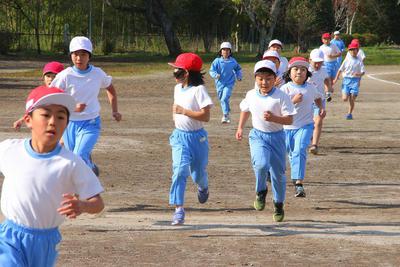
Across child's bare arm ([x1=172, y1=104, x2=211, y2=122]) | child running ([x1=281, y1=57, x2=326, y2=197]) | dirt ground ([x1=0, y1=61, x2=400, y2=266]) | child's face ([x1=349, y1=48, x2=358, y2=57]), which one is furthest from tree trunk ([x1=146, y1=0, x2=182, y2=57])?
child's bare arm ([x1=172, y1=104, x2=211, y2=122])

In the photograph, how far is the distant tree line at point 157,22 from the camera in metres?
62.4

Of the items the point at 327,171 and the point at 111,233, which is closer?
the point at 111,233

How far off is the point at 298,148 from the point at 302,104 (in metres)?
0.77

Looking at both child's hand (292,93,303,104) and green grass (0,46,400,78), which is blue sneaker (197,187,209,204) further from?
green grass (0,46,400,78)

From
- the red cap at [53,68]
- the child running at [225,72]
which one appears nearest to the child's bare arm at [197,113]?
the red cap at [53,68]

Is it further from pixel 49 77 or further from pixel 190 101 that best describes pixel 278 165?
pixel 49 77

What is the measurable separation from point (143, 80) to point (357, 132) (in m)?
19.1

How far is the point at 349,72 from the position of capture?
2486 centimetres

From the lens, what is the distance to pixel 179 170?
35.9 feet

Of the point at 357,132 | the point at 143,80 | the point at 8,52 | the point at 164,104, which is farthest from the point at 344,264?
the point at 8,52

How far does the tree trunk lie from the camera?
204ft

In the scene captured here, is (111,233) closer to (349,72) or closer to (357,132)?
(357,132)

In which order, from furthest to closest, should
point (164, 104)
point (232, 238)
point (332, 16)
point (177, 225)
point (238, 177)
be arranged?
point (332, 16) → point (164, 104) → point (238, 177) → point (177, 225) → point (232, 238)

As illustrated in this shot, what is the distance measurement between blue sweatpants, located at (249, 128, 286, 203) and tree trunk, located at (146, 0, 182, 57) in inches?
2021
